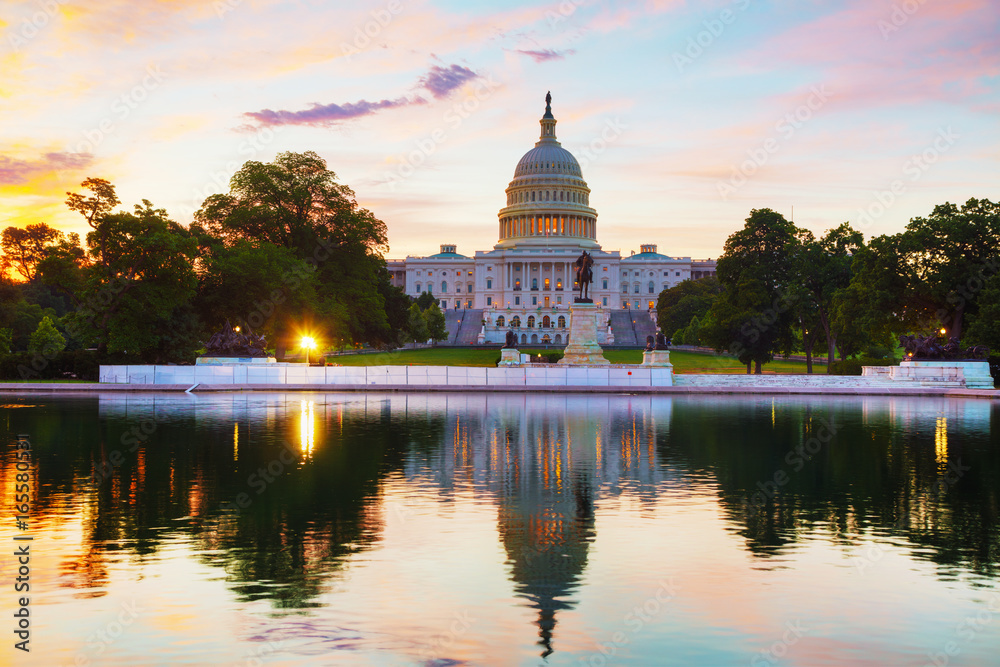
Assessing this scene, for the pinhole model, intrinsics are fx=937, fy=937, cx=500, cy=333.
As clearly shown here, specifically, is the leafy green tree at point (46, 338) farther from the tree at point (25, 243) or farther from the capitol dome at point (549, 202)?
the capitol dome at point (549, 202)

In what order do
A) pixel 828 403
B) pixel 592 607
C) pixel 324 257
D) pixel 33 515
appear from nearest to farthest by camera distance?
pixel 592 607
pixel 33 515
pixel 828 403
pixel 324 257

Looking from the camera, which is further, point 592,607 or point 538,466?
point 538,466

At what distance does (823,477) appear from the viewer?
17172 mm

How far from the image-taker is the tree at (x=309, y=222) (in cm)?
6181

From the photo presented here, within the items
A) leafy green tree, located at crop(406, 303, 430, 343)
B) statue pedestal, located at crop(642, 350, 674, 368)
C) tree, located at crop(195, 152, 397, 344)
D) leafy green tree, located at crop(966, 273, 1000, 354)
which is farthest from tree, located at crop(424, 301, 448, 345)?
leafy green tree, located at crop(966, 273, 1000, 354)

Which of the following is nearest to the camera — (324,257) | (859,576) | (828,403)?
(859,576)

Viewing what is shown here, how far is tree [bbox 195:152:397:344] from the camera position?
2434 inches

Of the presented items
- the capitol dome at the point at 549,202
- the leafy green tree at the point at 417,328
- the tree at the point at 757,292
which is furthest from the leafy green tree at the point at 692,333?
the capitol dome at the point at 549,202

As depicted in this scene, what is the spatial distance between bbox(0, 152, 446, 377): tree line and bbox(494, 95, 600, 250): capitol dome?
111697 millimetres

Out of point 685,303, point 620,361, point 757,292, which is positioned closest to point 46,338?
point 620,361

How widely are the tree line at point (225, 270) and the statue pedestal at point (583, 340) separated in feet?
48.6

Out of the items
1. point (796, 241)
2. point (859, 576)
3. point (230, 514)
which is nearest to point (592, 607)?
point (859, 576)

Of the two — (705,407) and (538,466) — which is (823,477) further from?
(705,407)

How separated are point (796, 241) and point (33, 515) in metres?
58.8
